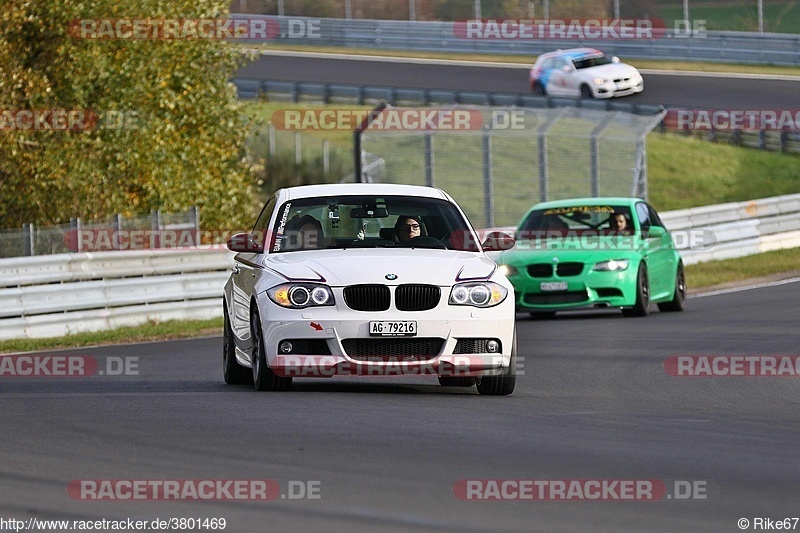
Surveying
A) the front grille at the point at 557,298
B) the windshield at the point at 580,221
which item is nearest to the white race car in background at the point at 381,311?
the front grille at the point at 557,298

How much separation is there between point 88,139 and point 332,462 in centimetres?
2050

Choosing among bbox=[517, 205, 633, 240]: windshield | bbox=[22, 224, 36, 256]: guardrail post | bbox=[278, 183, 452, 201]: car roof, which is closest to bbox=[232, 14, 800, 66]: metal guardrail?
bbox=[517, 205, 633, 240]: windshield

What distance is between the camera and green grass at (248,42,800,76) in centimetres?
4803

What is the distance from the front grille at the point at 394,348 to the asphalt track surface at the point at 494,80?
33794 millimetres

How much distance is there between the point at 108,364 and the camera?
1534 centimetres

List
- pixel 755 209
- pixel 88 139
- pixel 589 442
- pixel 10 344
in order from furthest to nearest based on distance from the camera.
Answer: pixel 755 209 < pixel 88 139 < pixel 10 344 < pixel 589 442

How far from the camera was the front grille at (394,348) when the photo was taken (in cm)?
1053

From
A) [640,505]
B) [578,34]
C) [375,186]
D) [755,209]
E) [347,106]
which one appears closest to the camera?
[640,505]

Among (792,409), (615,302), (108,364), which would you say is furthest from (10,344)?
(792,409)

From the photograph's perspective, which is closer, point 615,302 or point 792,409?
point 792,409

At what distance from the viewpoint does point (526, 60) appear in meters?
54.8

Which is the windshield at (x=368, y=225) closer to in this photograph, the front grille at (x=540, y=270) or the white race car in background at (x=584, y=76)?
the front grille at (x=540, y=270)

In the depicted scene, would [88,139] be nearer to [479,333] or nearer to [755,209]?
[755,209]

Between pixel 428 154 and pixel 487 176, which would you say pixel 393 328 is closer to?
pixel 428 154
